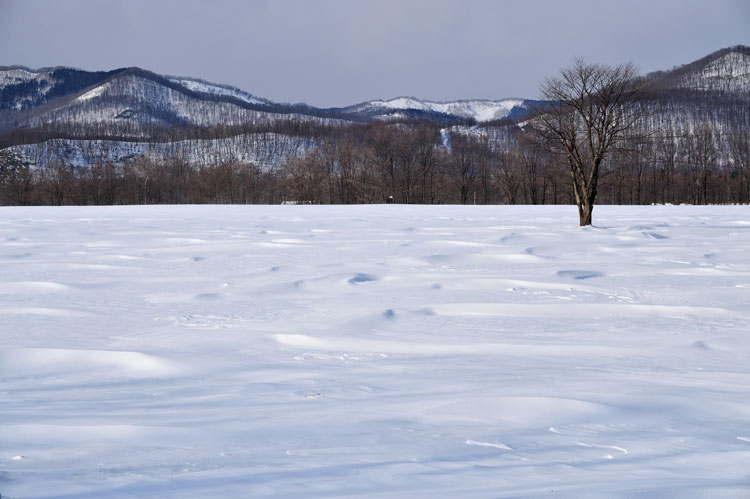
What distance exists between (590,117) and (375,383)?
1503cm

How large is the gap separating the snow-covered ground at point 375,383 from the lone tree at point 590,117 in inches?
373

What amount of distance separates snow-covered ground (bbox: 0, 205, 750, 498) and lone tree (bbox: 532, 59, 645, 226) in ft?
31.0

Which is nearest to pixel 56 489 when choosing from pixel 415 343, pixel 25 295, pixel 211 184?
pixel 415 343

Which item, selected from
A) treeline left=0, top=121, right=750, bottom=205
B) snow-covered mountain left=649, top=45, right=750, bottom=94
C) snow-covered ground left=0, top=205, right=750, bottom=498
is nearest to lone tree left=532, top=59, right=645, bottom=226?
snow-covered ground left=0, top=205, right=750, bottom=498

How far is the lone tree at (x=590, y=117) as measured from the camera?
1609 cm

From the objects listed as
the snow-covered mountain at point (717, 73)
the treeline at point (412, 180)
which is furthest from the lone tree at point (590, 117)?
the snow-covered mountain at point (717, 73)

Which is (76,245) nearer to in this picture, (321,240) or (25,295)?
(321,240)

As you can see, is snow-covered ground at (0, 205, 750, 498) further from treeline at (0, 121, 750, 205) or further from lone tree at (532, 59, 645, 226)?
treeline at (0, 121, 750, 205)

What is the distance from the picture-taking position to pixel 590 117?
1622cm

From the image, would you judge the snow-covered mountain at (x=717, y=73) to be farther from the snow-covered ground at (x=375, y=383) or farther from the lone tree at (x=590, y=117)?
the snow-covered ground at (x=375, y=383)

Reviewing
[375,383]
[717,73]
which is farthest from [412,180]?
[717,73]

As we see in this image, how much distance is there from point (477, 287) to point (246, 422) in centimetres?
414

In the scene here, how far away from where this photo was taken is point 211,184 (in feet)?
224

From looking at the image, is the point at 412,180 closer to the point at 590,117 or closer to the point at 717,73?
the point at 590,117
